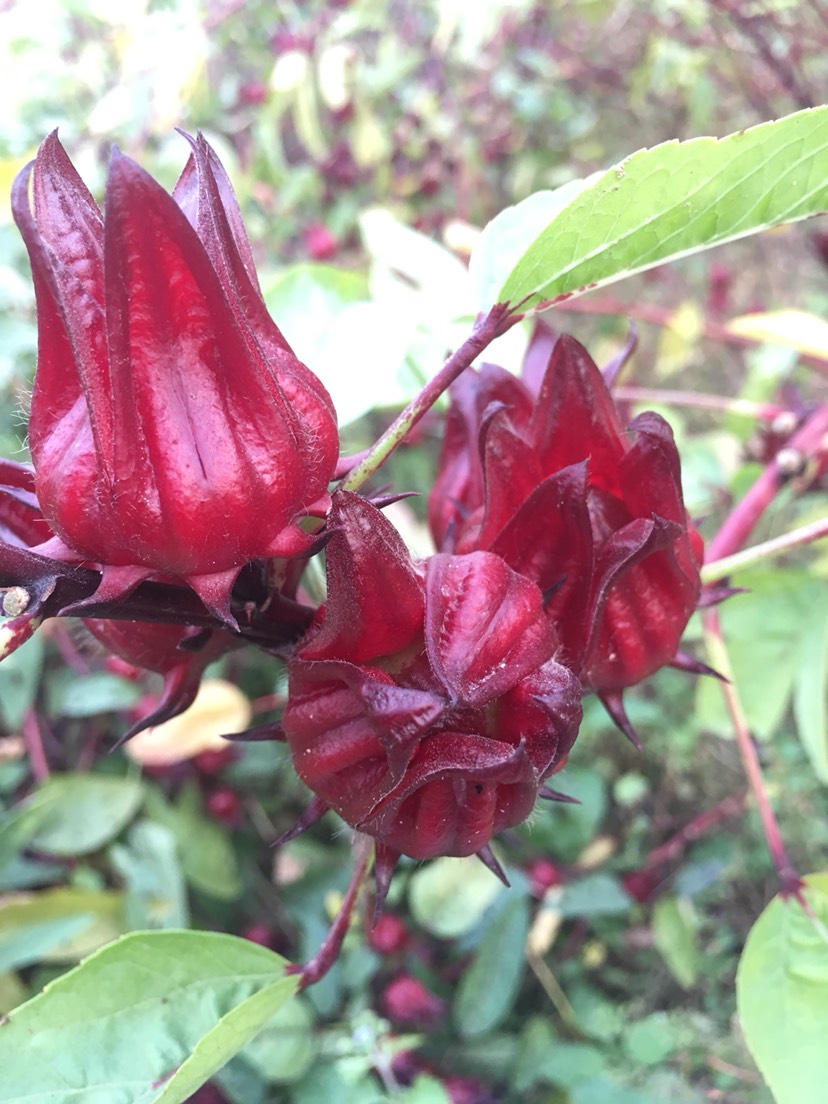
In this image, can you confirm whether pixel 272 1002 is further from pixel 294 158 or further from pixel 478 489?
pixel 294 158

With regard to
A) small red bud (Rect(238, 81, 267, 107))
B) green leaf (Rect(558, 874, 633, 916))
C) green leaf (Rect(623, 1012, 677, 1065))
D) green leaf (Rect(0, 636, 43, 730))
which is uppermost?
small red bud (Rect(238, 81, 267, 107))

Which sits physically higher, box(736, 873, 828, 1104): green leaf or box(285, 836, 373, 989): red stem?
box(285, 836, 373, 989): red stem

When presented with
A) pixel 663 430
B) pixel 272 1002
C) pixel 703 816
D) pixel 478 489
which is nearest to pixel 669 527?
pixel 663 430

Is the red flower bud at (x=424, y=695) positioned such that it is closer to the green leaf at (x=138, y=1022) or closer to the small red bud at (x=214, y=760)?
the green leaf at (x=138, y=1022)

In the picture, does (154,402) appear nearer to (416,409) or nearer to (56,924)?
(416,409)

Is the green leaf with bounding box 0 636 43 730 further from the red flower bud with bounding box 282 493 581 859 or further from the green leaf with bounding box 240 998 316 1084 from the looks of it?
the red flower bud with bounding box 282 493 581 859

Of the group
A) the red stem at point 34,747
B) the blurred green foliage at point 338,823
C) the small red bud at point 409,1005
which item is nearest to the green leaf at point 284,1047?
the blurred green foliage at point 338,823

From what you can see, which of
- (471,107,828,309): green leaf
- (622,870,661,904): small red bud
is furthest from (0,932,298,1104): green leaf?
(622,870,661,904): small red bud
